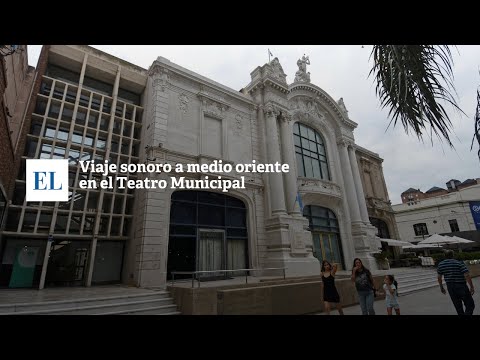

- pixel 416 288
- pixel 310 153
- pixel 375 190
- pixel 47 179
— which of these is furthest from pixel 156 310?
pixel 375 190

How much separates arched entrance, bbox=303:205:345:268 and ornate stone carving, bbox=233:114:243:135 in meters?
6.99

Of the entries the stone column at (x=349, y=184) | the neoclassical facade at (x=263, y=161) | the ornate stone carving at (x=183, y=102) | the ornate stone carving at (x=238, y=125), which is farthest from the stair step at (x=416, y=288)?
the ornate stone carving at (x=183, y=102)

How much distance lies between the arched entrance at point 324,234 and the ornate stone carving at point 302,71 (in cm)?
1037

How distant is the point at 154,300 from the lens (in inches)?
341

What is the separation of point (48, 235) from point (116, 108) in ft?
25.2

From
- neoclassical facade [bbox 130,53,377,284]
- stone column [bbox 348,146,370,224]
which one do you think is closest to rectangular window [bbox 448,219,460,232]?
stone column [bbox 348,146,370,224]

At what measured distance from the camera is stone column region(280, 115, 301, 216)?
16.3m

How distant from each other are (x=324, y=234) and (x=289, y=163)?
585cm

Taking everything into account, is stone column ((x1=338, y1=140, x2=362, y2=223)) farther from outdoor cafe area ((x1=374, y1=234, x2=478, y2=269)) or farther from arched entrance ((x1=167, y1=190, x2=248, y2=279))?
arched entrance ((x1=167, y1=190, x2=248, y2=279))

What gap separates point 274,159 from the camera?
658 inches
